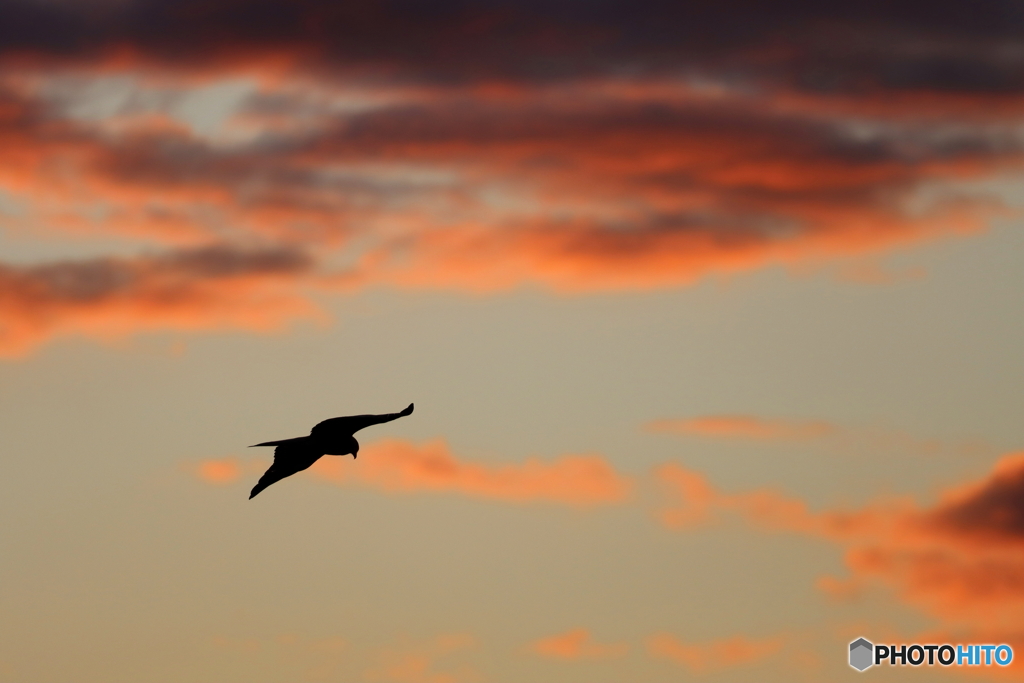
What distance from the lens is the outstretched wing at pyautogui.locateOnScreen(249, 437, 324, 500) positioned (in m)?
34.1

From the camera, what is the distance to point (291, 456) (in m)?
34.4

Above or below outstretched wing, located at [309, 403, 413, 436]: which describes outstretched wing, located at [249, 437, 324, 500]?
below

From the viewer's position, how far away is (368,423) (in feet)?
112

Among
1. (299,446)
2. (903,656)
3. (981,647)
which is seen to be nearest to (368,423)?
(299,446)

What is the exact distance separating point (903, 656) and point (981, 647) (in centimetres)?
546

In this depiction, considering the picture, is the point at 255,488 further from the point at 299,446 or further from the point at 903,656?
the point at 903,656

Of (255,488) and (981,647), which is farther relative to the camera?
(981,647)

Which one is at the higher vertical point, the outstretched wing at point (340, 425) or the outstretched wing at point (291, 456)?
the outstretched wing at point (340, 425)

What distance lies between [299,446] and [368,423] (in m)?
2.40

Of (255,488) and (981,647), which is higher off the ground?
(981,647)

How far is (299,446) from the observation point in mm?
34531

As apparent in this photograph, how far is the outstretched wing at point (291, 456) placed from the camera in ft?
112

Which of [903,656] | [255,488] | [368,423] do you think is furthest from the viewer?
[903,656]

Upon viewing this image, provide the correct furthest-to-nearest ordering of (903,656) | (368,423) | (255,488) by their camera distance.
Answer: (903,656), (368,423), (255,488)
